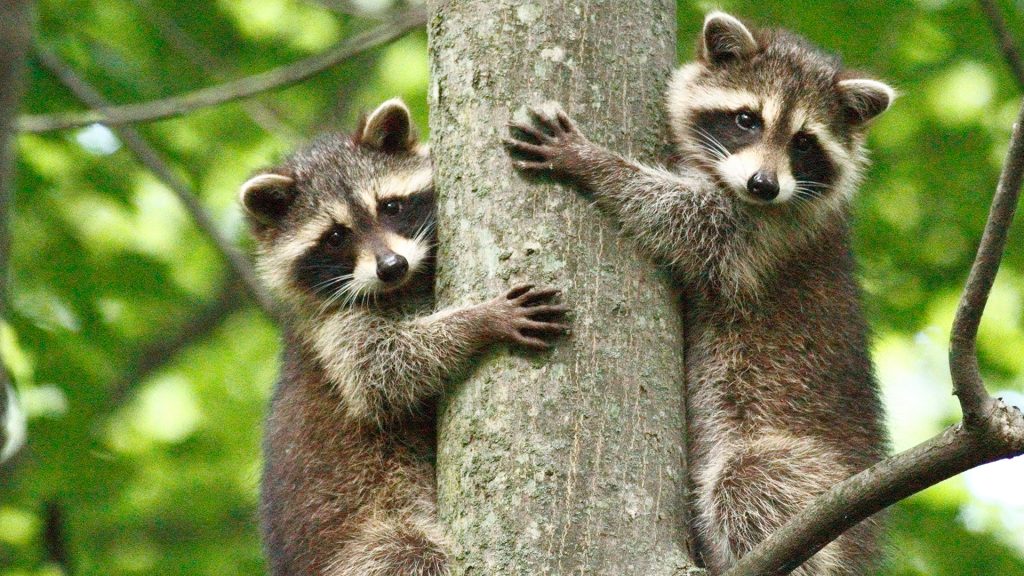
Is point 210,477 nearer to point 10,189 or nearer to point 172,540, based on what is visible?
point 172,540

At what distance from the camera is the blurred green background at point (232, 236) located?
588 centimetres

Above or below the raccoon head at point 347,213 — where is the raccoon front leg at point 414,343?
below

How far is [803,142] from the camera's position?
15.4 feet

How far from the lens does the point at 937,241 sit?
6738mm

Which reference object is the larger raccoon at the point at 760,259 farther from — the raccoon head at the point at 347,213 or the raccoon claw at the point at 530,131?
the raccoon head at the point at 347,213

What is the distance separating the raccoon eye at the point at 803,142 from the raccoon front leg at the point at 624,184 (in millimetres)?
737

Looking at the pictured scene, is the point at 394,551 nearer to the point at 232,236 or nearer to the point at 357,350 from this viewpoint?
the point at 357,350

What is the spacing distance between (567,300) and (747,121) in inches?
74.9

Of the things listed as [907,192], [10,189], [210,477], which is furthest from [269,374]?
[10,189]

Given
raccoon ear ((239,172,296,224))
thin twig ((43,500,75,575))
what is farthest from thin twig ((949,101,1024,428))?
thin twig ((43,500,75,575))

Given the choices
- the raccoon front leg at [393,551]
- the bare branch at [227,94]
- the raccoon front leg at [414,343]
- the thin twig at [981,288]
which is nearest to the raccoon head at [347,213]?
the raccoon front leg at [414,343]

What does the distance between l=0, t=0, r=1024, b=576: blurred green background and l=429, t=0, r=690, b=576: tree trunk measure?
103 inches

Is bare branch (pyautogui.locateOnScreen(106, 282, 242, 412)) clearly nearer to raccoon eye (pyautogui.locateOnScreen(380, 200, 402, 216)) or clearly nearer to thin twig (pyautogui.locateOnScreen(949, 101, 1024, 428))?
raccoon eye (pyautogui.locateOnScreen(380, 200, 402, 216))

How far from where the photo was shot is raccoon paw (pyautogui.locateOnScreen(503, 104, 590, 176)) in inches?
126
